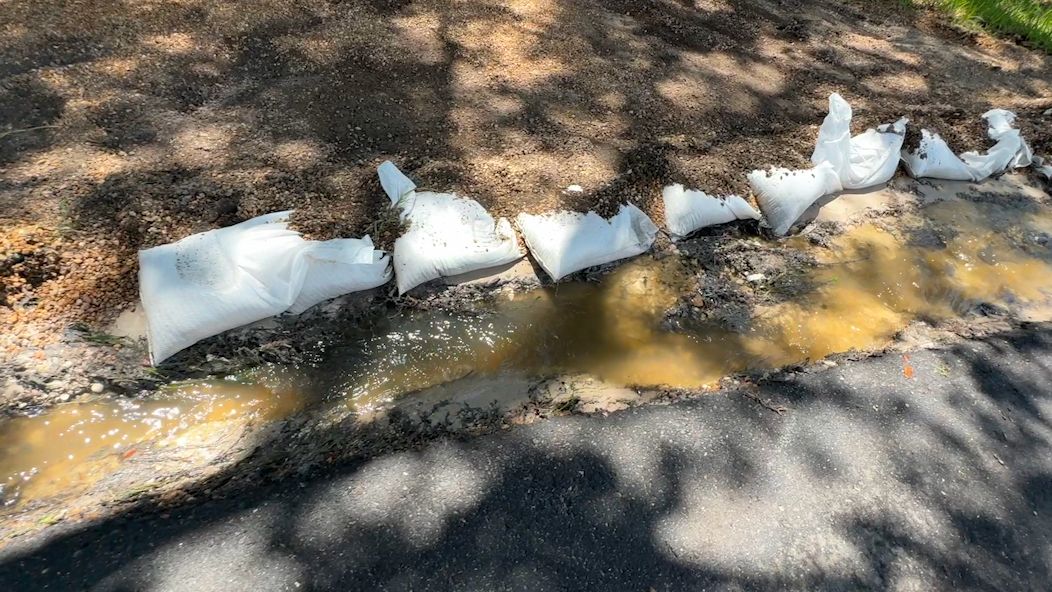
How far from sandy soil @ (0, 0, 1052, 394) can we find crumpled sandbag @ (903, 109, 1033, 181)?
8.2 inches

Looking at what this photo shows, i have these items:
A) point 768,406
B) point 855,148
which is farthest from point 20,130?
point 855,148

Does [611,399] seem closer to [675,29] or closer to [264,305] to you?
[264,305]

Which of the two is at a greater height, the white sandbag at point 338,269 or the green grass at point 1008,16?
the green grass at point 1008,16

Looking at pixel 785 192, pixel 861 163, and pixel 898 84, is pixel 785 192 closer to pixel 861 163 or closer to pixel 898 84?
pixel 861 163

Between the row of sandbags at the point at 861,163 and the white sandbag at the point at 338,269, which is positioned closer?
the white sandbag at the point at 338,269

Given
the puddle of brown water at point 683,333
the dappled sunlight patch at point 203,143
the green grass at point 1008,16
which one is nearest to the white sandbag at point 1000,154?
the puddle of brown water at point 683,333

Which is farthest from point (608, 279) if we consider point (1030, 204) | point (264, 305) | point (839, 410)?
point (1030, 204)

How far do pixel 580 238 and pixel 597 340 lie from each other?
445mm

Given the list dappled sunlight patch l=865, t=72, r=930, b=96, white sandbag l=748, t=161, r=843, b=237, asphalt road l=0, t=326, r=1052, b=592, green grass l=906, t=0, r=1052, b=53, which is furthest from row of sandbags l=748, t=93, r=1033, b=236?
green grass l=906, t=0, r=1052, b=53

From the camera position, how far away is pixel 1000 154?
3303 mm

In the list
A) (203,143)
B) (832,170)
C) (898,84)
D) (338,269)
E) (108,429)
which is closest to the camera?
(108,429)

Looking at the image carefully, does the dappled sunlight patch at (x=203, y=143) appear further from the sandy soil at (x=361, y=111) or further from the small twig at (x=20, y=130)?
the small twig at (x=20, y=130)

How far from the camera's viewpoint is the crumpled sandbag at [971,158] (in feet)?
10.4

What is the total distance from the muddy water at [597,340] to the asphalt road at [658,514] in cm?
27
